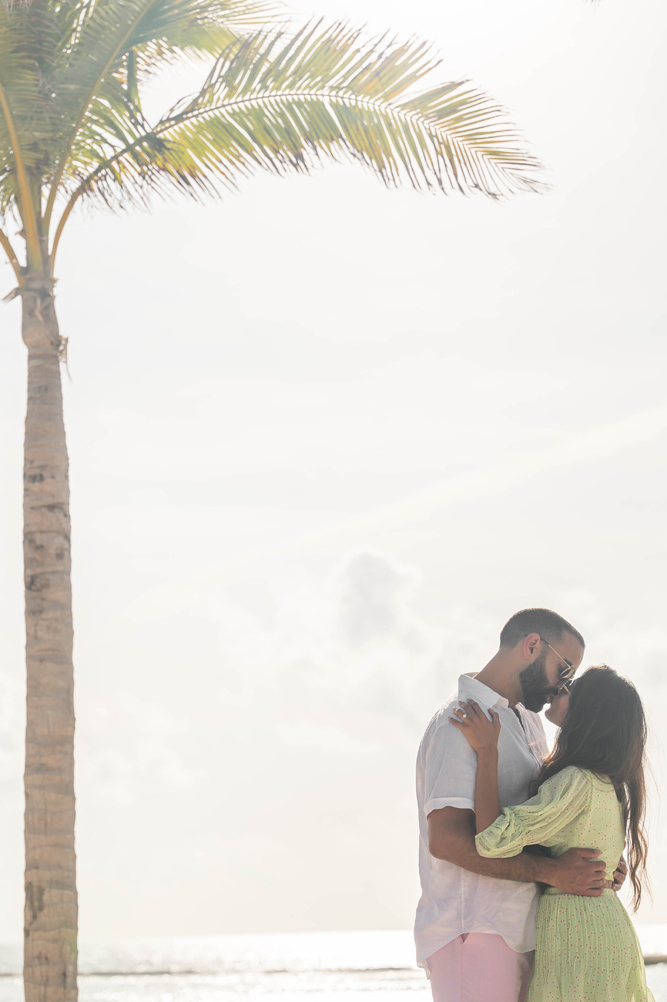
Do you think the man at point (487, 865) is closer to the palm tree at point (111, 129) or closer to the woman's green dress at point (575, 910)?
the woman's green dress at point (575, 910)

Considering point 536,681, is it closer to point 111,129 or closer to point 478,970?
point 478,970

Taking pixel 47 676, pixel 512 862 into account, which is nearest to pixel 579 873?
pixel 512 862

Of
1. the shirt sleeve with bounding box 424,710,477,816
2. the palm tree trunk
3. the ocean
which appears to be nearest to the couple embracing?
the shirt sleeve with bounding box 424,710,477,816

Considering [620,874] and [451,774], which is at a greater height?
[451,774]

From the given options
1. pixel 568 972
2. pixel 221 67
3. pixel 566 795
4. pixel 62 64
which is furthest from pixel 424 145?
pixel 568 972

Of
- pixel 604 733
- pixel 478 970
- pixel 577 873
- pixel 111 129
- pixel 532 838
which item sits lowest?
pixel 478 970

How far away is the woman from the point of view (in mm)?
3229

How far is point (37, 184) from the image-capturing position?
21.5ft

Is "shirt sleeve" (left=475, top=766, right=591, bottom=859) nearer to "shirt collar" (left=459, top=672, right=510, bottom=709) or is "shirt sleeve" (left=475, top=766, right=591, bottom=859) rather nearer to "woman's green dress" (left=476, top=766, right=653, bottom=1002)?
"woman's green dress" (left=476, top=766, right=653, bottom=1002)

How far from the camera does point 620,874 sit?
140 inches

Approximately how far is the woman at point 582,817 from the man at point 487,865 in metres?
0.05

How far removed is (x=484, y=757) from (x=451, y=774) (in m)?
0.13

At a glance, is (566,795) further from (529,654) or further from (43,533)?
(43,533)

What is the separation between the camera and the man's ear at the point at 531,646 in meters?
3.51
